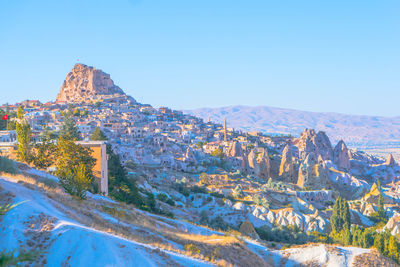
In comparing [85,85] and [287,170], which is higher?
[85,85]

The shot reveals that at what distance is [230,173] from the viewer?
6081 centimetres

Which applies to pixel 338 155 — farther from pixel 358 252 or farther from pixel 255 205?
pixel 358 252

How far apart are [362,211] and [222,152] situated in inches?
1253

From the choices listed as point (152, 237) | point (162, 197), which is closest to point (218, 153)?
point (162, 197)

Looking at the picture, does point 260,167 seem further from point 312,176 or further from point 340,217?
point 340,217

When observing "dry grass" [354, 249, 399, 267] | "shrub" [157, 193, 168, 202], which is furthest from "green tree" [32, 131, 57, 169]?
"dry grass" [354, 249, 399, 267]

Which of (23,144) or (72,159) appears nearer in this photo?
(72,159)

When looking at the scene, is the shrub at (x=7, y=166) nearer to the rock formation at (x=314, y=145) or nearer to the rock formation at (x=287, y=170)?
the rock formation at (x=287, y=170)

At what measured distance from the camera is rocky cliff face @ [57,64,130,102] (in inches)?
5295

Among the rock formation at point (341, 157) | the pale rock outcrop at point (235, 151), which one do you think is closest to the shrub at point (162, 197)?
the pale rock outcrop at point (235, 151)

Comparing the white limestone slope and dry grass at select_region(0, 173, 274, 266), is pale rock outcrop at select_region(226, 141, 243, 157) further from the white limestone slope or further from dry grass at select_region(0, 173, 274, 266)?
the white limestone slope

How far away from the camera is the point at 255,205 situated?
4147 centimetres

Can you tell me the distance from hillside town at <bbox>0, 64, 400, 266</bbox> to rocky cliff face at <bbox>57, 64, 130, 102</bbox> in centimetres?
719

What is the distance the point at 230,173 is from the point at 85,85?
89.1m
